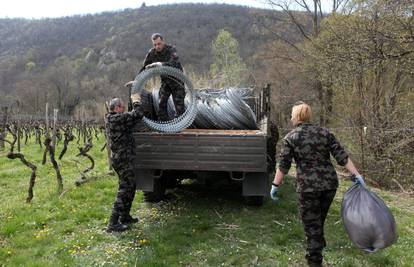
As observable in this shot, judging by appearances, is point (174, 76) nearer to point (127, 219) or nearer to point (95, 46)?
point (127, 219)

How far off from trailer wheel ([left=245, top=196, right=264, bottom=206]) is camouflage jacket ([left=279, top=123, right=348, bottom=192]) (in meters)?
2.39

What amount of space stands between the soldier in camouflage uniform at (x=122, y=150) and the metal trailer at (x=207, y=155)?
22cm

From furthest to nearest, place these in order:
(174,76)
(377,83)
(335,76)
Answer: (335,76), (377,83), (174,76)

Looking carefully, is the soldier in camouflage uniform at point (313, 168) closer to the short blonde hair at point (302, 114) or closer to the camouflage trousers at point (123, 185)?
the short blonde hair at point (302, 114)

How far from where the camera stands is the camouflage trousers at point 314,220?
4781 millimetres

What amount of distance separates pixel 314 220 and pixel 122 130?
275cm

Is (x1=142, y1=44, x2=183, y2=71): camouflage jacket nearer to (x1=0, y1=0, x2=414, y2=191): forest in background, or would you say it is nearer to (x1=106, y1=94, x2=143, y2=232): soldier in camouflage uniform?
(x1=106, y1=94, x2=143, y2=232): soldier in camouflage uniform

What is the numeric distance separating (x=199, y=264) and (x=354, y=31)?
31.5 feet

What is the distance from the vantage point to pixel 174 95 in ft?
24.0

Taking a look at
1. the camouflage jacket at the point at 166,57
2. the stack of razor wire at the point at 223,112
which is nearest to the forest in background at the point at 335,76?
the stack of razor wire at the point at 223,112

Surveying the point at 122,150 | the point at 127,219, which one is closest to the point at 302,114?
the point at 122,150

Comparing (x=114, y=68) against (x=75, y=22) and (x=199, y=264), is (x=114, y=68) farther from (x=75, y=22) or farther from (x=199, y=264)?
(x=199, y=264)

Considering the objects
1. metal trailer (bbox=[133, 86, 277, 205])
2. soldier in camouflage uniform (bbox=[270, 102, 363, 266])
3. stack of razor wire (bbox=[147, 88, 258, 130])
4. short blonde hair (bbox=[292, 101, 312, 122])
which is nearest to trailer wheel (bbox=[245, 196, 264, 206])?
metal trailer (bbox=[133, 86, 277, 205])

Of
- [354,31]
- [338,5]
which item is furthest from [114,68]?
[354,31]
